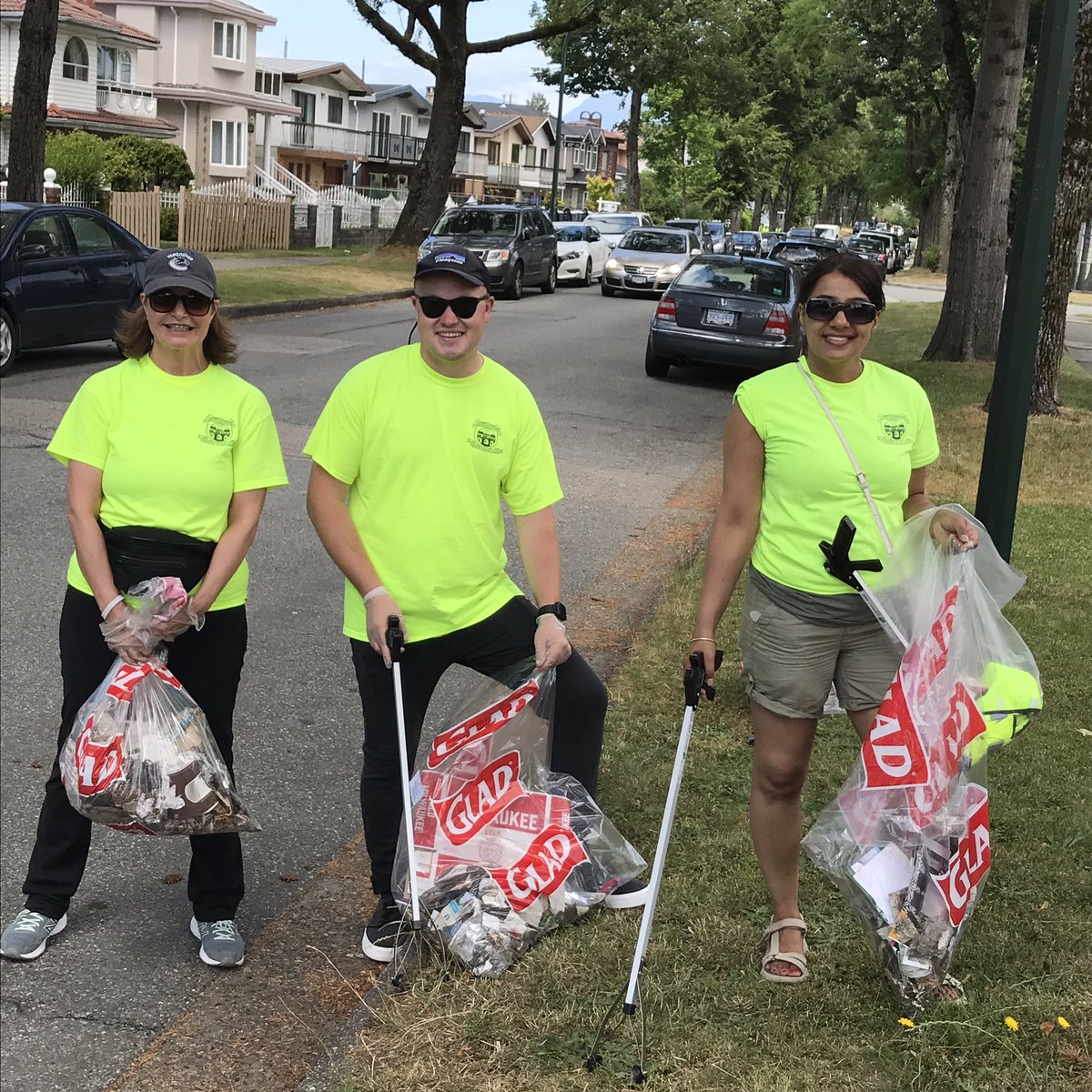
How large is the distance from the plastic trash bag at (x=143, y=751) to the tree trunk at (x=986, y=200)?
49.9 ft

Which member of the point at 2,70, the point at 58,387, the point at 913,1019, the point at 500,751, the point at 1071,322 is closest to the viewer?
the point at 913,1019

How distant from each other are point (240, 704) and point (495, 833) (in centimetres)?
242

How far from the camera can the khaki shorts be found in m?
3.40

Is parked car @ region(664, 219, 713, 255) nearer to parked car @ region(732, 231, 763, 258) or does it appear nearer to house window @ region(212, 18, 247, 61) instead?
parked car @ region(732, 231, 763, 258)

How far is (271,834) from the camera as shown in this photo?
4605 millimetres

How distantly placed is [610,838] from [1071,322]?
33172 mm

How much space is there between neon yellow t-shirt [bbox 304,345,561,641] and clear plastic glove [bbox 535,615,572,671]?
0.58ft

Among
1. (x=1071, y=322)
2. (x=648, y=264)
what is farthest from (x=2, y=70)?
(x=1071, y=322)

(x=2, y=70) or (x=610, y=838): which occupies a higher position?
(x=2, y=70)

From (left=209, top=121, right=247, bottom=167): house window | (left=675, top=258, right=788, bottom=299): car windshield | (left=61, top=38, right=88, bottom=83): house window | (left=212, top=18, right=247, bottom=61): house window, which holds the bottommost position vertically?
(left=675, top=258, right=788, bottom=299): car windshield

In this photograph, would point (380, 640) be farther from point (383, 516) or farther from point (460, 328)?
point (460, 328)

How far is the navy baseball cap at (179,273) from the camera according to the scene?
346 centimetres

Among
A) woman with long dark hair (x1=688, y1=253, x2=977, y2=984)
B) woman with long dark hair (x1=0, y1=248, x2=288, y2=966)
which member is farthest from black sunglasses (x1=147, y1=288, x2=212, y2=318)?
woman with long dark hair (x1=688, y1=253, x2=977, y2=984)

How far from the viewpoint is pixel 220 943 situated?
12.4ft
